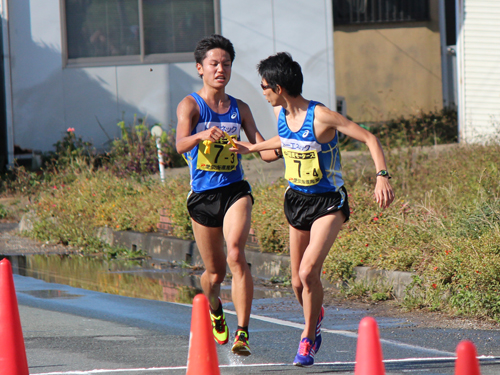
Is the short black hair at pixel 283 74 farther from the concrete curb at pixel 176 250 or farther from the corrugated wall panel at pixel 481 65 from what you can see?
the corrugated wall panel at pixel 481 65

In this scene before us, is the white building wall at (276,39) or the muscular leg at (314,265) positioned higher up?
the white building wall at (276,39)

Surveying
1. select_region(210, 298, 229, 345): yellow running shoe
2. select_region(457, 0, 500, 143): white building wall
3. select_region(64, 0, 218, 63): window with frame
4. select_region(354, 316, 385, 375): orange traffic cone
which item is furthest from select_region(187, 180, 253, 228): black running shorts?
select_region(64, 0, 218, 63): window with frame

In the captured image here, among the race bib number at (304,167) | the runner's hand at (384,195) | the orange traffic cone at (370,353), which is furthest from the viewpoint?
the race bib number at (304,167)

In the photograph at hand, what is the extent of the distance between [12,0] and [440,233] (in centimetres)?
1096

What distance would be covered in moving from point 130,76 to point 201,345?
12299 mm

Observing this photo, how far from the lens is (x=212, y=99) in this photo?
5602mm

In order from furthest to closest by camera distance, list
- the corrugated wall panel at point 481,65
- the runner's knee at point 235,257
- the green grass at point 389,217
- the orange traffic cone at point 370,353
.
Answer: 1. the corrugated wall panel at point 481,65
2. the green grass at point 389,217
3. the runner's knee at point 235,257
4. the orange traffic cone at point 370,353

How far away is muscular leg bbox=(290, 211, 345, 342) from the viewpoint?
502 centimetres

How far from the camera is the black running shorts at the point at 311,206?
516 centimetres

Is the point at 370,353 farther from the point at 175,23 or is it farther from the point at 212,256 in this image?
the point at 175,23

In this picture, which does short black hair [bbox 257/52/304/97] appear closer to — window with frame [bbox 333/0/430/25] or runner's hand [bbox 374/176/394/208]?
runner's hand [bbox 374/176/394/208]

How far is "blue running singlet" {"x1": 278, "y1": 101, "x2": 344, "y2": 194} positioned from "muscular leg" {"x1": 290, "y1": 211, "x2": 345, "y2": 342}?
24 cm

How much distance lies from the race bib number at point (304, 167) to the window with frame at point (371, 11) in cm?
1629

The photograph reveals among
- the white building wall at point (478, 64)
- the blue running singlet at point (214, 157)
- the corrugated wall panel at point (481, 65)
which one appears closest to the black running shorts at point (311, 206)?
the blue running singlet at point (214, 157)
